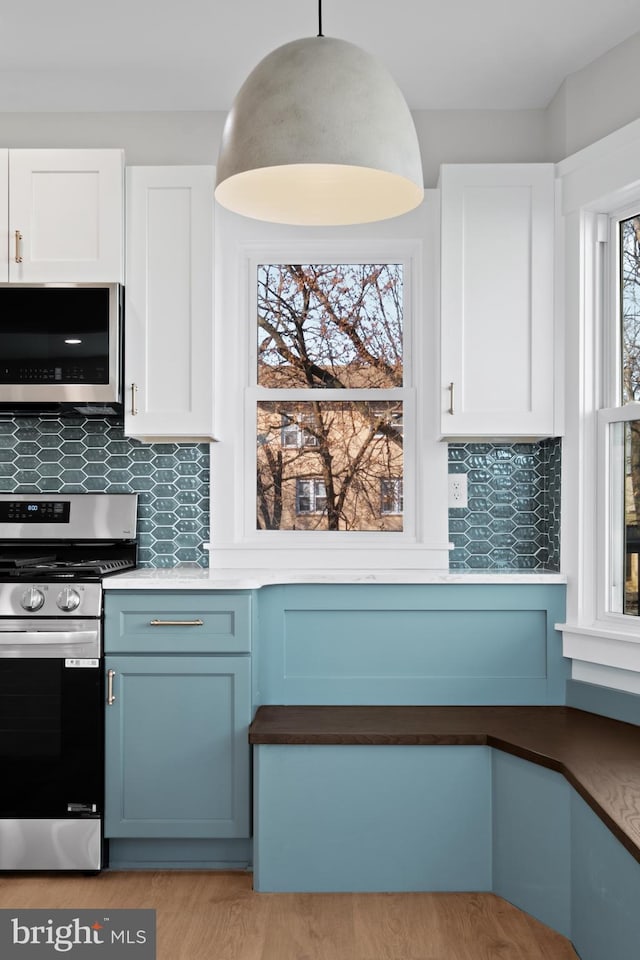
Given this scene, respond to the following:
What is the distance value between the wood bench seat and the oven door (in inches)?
22.5

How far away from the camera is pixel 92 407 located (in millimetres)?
3123

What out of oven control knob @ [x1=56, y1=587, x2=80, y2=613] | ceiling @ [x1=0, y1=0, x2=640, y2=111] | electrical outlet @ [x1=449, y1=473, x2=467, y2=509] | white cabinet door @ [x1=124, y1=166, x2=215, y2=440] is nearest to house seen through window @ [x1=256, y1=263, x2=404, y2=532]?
electrical outlet @ [x1=449, y1=473, x2=467, y2=509]

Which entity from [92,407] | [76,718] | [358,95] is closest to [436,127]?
[92,407]

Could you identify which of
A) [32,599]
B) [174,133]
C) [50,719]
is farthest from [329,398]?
[50,719]

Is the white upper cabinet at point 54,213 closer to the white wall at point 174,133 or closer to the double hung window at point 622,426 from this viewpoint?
the white wall at point 174,133

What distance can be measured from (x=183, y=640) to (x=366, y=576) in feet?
2.22

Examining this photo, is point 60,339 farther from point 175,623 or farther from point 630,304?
point 630,304

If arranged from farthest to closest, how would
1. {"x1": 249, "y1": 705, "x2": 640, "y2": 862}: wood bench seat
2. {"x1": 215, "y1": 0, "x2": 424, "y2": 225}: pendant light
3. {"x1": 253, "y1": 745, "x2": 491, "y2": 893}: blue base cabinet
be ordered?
{"x1": 253, "y1": 745, "x2": 491, "y2": 893}: blue base cabinet < {"x1": 249, "y1": 705, "x2": 640, "y2": 862}: wood bench seat < {"x1": 215, "y1": 0, "x2": 424, "y2": 225}: pendant light

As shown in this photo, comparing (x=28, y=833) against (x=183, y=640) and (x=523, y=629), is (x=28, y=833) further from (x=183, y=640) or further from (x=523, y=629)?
(x=523, y=629)

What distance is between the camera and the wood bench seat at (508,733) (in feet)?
7.23

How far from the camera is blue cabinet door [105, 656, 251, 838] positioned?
2730 mm

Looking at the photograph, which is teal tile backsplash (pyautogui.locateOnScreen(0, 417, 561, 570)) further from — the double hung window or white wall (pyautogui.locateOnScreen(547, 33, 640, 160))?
white wall (pyautogui.locateOnScreen(547, 33, 640, 160))

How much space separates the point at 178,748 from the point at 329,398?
146 cm

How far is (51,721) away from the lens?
8.87ft
